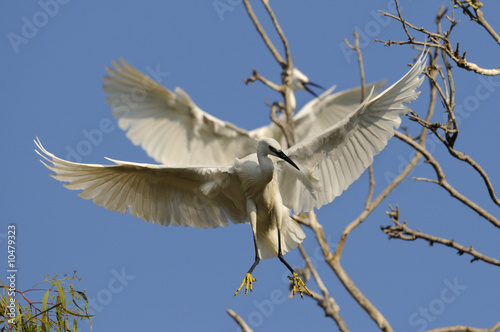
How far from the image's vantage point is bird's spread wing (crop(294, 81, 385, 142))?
35.2ft

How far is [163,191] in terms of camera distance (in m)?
6.16

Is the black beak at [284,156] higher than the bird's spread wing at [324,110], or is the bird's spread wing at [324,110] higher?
the bird's spread wing at [324,110]

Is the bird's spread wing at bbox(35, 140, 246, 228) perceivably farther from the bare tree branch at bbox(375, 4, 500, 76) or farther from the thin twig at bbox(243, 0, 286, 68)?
the thin twig at bbox(243, 0, 286, 68)

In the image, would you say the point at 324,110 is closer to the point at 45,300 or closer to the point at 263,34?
A: the point at 263,34

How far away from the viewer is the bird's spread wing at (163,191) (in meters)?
5.81

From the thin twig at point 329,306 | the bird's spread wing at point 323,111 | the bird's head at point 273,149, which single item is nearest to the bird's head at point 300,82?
the bird's spread wing at point 323,111

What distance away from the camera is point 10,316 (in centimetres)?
444

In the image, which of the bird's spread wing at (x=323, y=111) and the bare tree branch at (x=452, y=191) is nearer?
the bare tree branch at (x=452, y=191)

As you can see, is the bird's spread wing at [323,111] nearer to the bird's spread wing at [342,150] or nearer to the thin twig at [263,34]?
the thin twig at [263,34]

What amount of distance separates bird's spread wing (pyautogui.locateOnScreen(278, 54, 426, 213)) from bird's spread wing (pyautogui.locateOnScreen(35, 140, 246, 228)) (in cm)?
49

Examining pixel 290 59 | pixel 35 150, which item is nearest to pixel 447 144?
pixel 35 150

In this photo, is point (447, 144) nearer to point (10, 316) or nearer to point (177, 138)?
point (10, 316)

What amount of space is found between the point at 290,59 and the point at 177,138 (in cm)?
190

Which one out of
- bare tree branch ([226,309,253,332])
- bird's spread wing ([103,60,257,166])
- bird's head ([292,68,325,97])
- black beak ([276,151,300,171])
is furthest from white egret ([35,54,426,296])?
bird's head ([292,68,325,97])
